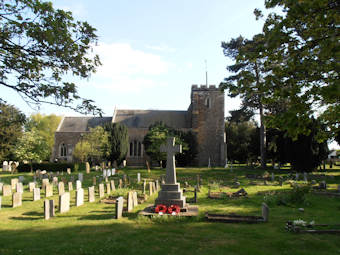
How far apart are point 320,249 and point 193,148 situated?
86.9 feet

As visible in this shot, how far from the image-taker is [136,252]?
542 cm

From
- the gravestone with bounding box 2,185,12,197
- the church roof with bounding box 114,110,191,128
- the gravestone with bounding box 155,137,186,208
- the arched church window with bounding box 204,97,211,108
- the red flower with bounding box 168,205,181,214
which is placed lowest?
the gravestone with bounding box 2,185,12,197

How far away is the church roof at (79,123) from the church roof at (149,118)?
2434mm

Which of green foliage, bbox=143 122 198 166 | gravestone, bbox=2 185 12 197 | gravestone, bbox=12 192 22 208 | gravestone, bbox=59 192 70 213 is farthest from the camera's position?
green foliage, bbox=143 122 198 166

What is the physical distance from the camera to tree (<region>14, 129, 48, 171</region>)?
1074 inches

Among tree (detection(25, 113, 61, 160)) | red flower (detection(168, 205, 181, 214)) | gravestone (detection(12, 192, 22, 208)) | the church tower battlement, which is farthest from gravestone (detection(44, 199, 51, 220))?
tree (detection(25, 113, 61, 160))

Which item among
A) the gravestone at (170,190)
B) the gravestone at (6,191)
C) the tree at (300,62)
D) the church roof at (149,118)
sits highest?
the church roof at (149,118)

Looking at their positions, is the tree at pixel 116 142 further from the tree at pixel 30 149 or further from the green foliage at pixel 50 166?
the tree at pixel 30 149

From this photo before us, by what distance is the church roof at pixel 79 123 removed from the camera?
37.5 meters

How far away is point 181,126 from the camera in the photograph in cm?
3622

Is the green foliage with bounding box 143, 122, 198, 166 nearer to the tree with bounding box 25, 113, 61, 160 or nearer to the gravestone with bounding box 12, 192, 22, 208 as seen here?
the gravestone with bounding box 12, 192, 22, 208

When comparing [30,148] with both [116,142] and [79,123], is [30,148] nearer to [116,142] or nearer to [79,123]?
[116,142]

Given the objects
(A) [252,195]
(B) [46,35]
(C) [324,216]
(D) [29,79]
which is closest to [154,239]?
(D) [29,79]

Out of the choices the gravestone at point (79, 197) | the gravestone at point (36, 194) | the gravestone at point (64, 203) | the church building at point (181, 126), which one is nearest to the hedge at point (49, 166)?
the church building at point (181, 126)
